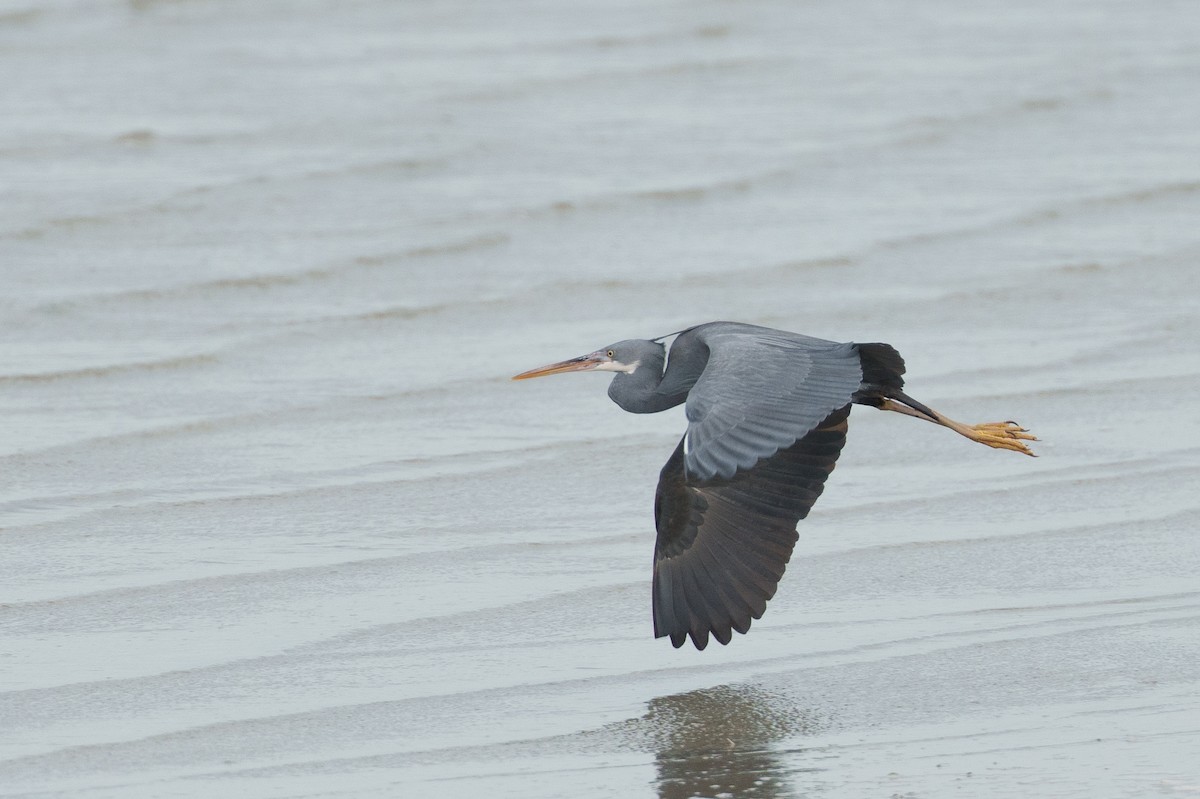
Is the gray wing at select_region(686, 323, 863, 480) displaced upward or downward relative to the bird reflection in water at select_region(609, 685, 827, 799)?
upward

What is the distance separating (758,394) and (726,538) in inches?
16.6

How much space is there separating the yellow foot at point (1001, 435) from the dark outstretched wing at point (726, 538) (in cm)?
111

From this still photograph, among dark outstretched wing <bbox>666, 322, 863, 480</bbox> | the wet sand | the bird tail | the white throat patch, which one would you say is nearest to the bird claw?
the wet sand

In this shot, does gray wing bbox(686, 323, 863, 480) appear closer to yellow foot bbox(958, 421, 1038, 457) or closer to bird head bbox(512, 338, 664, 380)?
bird head bbox(512, 338, 664, 380)

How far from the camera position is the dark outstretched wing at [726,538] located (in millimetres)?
5535

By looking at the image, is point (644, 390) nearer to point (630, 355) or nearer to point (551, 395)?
point (630, 355)

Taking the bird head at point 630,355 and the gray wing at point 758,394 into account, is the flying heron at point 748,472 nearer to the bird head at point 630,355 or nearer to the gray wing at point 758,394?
the gray wing at point 758,394

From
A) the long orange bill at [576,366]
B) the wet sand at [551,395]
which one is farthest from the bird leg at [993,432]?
the long orange bill at [576,366]

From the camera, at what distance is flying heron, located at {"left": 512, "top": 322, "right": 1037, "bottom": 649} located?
17.4 feet

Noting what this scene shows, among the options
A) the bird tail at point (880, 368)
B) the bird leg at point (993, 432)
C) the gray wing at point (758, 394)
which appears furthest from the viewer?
the bird leg at point (993, 432)

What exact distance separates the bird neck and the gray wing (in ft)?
1.17

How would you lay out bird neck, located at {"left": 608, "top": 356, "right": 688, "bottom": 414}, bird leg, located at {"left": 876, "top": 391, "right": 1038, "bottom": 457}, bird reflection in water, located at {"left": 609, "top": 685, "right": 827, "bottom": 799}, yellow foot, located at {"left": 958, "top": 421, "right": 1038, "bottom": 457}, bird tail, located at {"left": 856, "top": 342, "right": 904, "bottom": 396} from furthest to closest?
1. yellow foot, located at {"left": 958, "top": 421, "right": 1038, "bottom": 457}
2. bird leg, located at {"left": 876, "top": 391, "right": 1038, "bottom": 457}
3. bird neck, located at {"left": 608, "top": 356, "right": 688, "bottom": 414}
4. bird tail, located at {"left": 856, "top": 342, "right": 904, "bottom": 396}
5. bird reflection in water, located at {"left": 609, "top": 685, "right": 827, "bottom": 799}

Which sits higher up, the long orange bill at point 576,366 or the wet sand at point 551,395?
the long orange bill at point 576,366

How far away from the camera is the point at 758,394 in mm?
5441
